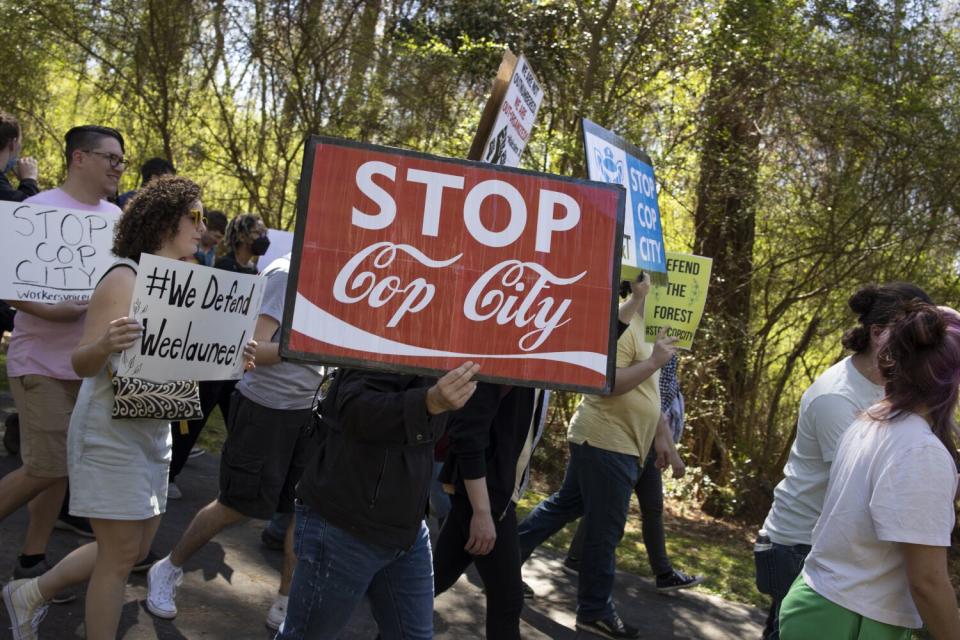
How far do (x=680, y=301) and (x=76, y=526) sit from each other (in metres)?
3.63

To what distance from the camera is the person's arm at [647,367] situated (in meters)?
4.94

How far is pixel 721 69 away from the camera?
9.59 m

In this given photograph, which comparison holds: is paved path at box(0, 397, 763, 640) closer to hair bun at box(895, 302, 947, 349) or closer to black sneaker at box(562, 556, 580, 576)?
black sneaker at box(562, 556, 580, 576)

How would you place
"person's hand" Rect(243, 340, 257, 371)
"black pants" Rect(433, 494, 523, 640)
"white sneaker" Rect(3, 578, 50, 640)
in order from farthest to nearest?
"person's hand" Rect(243, 340, 257, 371) → "black pants" Rect(433, 494, 523, 640) → "white sneaker" Rect(3, 578, 50, 640)

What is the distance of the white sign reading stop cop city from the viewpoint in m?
3.98

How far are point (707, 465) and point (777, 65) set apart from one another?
4009mm

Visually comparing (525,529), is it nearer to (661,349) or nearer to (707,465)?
(661,349)

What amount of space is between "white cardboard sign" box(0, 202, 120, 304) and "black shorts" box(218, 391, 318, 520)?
97cm

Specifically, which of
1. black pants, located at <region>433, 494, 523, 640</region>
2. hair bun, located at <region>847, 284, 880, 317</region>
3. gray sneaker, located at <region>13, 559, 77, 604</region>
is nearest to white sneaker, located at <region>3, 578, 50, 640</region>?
gray sneaker, located at <region>13, 559, 77, 604</region>

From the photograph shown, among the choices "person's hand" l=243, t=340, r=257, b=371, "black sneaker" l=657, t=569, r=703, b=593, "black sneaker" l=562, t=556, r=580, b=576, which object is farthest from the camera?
"black sneaker" l=562, t=556, r=580, b=576

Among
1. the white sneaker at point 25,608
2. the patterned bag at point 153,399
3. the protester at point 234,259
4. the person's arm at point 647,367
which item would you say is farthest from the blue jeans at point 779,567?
the protester at point 234,259

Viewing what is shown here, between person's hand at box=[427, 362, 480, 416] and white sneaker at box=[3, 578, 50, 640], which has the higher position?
person's hand at box=[427, 362, 480, 416]

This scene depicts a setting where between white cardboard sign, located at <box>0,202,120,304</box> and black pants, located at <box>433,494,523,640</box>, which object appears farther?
white cardboard sign, located at <box>0,202,120,304</box>

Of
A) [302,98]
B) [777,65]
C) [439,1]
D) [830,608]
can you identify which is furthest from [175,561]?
[439,1]
